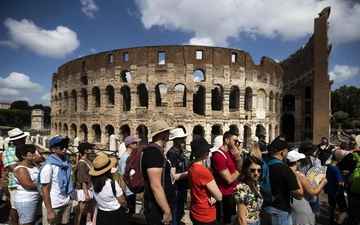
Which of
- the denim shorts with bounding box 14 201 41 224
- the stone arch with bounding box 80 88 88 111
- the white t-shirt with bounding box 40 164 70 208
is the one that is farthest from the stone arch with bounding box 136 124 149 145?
the white t-shirt with bounding box 40 164 70 208

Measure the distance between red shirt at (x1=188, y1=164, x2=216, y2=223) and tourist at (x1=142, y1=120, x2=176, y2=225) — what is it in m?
0.30

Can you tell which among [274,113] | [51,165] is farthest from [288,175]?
[274,113]

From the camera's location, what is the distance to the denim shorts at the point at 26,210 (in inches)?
136

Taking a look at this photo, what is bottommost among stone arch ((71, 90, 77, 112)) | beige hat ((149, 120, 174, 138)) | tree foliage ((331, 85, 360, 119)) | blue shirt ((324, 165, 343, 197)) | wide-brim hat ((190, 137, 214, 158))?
blue shirt ((324, 165, 343, 197))

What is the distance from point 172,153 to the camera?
3.73m

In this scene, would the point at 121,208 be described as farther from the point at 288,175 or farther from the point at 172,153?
the point at 288,175

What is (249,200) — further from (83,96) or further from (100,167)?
(83,96)

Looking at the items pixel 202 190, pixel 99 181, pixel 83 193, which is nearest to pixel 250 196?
pixel 202 190

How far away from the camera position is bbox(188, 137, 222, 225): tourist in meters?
2.83

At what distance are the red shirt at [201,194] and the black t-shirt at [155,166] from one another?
0.31 m

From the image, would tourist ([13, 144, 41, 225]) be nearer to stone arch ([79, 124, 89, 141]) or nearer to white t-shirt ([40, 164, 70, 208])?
white t-shirt ([40, 164, 70, 208])

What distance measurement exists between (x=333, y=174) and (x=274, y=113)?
21.0 meters

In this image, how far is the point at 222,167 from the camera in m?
3.46

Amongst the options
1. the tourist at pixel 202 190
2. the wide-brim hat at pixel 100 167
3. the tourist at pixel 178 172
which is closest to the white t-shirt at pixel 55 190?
the wide-brim hat at pixel 100 167
